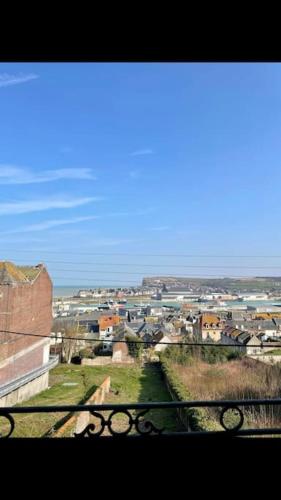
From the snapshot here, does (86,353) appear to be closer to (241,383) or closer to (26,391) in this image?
(26,391)

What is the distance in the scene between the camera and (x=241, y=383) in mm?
3314

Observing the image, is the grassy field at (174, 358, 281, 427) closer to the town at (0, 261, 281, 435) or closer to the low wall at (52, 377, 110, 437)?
the town at (0, 261, 281, 435)

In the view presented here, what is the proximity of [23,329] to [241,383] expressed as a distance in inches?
149

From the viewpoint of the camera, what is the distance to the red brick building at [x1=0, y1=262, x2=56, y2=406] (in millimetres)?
5293

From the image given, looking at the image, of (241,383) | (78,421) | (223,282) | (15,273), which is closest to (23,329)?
(15,273)

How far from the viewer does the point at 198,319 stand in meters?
3.37

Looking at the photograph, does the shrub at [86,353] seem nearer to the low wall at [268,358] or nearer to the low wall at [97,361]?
the low wall at [97,361]

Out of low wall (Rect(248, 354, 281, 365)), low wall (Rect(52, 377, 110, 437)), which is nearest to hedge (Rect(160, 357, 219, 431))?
low wall (Rect(52, 377, 110, 437))

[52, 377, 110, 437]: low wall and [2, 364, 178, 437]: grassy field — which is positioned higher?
[52, 377, 110, 437]: low wall

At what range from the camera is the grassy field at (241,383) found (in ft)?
9.16
